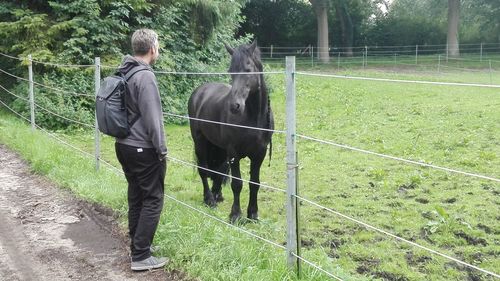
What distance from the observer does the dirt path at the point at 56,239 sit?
13.3ft

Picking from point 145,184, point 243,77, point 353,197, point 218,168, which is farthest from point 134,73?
point 353,197

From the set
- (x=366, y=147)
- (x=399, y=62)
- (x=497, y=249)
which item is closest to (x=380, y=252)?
(x=497, y=249)

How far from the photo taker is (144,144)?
3879mm

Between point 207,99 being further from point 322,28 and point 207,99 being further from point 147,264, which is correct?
point 322,28

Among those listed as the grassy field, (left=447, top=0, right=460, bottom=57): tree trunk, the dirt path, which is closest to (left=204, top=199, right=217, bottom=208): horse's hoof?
the grassy field

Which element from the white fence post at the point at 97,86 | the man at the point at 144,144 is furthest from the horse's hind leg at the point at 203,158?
the man at the point at 144,144

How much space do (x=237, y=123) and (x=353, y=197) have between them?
6.65 ft

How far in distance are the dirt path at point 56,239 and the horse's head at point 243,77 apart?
167 cm

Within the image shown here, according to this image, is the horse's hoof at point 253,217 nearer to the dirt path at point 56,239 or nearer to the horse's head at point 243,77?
the horse's head at point 243,77

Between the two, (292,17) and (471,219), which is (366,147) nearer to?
(471,219)

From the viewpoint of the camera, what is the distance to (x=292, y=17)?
37219 mm

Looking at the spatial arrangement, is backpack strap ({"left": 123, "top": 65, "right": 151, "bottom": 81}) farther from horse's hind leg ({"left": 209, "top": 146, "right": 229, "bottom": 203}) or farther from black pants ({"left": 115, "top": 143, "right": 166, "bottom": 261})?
horse's hind leg ({"left": 209, "top": 146, "right": 229, "bottom": 203})

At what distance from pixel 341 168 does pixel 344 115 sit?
5.78 meters

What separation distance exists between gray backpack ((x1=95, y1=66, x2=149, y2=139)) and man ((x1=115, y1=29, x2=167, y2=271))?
4 centimetres
